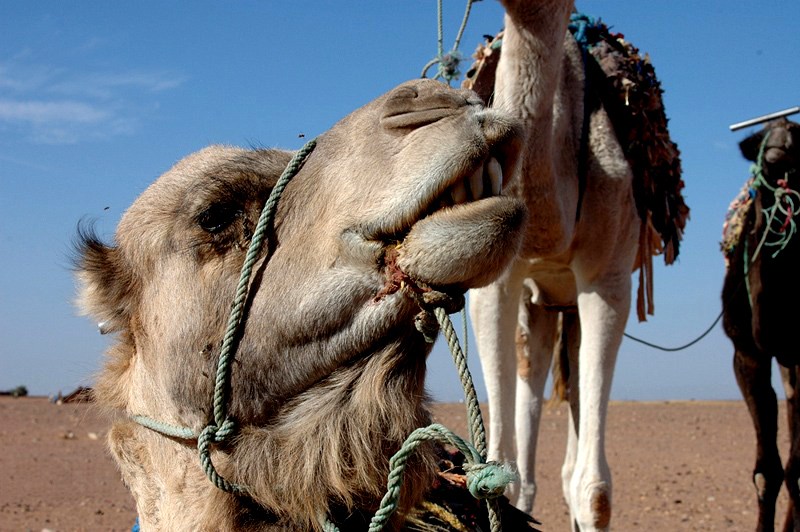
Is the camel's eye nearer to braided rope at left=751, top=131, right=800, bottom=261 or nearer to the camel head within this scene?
braided rope at left=751, top=131, right=800, bottom=261

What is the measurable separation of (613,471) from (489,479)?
31.5ft

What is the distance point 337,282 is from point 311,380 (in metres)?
0.26

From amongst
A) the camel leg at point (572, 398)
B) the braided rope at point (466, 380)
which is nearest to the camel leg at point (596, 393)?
the camel leg at point (572, 398)

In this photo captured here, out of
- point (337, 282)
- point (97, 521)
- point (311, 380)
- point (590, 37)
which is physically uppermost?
point (590, 37)

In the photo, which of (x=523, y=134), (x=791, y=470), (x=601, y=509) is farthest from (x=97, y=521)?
(x=523, y=134)

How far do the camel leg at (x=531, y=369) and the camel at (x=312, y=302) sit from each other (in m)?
A: 3.39

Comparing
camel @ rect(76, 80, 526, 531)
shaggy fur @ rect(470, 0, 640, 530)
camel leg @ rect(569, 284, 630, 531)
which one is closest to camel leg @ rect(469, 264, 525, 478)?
shaggy fur @ rect(470, 0, 640, 530)

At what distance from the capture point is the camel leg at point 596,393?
15.4 feet

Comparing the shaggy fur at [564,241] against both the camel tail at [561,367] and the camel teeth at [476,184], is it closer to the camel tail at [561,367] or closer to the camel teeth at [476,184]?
the camel tail at [561,367]

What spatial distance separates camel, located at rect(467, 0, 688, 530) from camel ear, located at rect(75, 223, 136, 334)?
7.46 ft

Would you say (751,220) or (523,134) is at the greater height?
(751,220)

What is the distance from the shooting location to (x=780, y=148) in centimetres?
729

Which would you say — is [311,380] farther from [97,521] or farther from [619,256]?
[97,521]

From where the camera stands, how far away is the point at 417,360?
2215 mm
